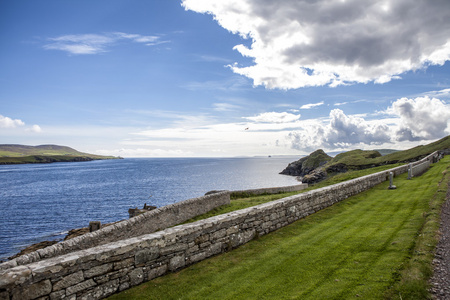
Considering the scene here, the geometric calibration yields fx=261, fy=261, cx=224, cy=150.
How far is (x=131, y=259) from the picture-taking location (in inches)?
233

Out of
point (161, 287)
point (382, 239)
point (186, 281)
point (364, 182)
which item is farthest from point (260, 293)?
point (364, 182)

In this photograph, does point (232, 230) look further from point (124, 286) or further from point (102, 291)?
point (102, 291)

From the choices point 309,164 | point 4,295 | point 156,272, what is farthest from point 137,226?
point 309,164

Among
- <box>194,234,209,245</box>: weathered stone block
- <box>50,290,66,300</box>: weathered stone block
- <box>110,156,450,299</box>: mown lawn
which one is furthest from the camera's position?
<box>194,234,209,245</box>: weathered stone block

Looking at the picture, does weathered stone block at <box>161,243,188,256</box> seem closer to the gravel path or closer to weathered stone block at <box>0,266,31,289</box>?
weathered stone block at <box>0,266,31,289</box>

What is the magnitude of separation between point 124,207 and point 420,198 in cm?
4075

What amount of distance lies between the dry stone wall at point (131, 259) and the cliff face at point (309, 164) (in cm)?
9118

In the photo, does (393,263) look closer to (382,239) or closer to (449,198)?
(382,239)

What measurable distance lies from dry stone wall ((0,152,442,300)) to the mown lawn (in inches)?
10.3

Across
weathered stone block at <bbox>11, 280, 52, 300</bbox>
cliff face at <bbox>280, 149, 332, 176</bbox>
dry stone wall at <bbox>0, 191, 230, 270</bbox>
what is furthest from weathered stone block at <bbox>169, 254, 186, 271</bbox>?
cliff face at <bbox>280, 149, 332, 176</bbox>

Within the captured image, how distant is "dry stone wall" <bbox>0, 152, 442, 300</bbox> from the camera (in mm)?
4656

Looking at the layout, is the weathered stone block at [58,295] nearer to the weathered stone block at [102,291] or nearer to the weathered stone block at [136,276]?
the weathered stone block at [102,291]

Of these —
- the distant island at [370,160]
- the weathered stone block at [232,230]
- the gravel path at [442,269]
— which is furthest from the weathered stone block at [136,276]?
the distant island at [370,160]

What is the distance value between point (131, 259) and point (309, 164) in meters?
100
